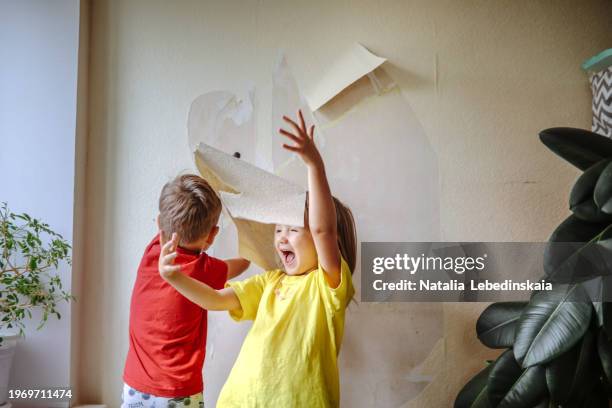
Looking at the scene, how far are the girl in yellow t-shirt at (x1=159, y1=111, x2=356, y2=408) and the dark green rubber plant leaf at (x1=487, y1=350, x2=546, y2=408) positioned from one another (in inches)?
16.1

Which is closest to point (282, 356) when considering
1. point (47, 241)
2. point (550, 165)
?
point (47, 241)

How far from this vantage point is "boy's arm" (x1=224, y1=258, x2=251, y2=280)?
5.44ft

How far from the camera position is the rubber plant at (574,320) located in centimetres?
128

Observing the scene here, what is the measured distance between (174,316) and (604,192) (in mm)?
1146

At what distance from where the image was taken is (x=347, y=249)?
4.89 ft

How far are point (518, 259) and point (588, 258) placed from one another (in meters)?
0.41

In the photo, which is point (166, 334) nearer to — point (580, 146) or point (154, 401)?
A: point (154, 401)

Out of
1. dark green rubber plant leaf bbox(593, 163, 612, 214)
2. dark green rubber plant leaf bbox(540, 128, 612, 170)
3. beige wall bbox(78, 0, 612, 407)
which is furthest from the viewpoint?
beige wall bbox(78, 0, 612, 407)

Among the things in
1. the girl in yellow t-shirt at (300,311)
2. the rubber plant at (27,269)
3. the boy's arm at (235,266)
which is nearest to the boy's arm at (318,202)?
the girl in yellow t-shirt at (300,311)

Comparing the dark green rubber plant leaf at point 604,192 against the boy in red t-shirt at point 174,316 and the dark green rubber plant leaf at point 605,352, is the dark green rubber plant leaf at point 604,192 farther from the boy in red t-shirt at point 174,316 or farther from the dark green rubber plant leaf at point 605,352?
the boy in red t-shirt at point 174,316

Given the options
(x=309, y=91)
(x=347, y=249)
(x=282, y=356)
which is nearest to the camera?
(x=282, y=356)

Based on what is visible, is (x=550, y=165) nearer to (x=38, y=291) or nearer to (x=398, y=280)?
(x=398, y=280)

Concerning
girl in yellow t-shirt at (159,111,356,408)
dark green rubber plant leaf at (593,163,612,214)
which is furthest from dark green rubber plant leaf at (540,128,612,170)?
girl in yellow t-shirt at (159,111,356,408)

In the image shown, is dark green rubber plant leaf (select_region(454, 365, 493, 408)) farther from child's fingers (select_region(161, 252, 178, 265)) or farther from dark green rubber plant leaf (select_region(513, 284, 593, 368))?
child's fingers (select_region(161, 252, 178, 265))
